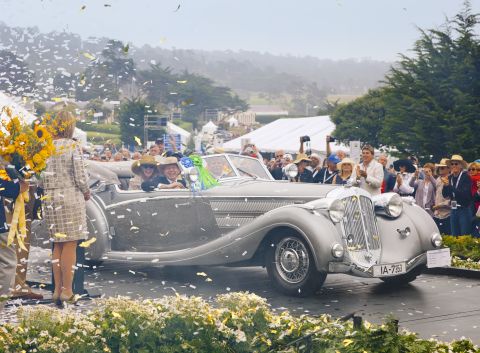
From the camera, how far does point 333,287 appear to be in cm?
1073

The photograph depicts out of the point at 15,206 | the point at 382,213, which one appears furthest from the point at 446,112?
the point at 15,206

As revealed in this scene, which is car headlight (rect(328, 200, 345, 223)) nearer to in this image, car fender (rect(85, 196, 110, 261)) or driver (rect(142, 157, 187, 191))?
driver (rect(142, 157, 187, 191))

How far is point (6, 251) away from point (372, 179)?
6.76 meters

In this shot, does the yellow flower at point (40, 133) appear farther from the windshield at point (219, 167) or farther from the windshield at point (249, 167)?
the windshield at point (249, 167)

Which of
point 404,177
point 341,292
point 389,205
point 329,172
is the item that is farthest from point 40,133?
point 404,177

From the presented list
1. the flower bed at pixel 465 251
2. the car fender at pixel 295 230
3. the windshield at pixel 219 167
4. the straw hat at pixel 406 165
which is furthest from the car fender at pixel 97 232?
the straw hat at pixel 406 165

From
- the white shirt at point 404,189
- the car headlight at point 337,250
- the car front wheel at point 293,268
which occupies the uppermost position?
the white shirt at point 404,189

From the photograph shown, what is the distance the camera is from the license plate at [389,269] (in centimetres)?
963

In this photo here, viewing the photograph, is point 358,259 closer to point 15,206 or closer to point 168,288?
point 168,288

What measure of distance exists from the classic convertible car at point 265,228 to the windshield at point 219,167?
0.04ft

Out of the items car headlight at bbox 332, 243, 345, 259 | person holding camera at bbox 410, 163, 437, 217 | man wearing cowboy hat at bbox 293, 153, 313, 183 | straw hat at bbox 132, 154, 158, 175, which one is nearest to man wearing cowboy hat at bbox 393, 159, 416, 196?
person holding camera at bbox 410, 163, 437, 217

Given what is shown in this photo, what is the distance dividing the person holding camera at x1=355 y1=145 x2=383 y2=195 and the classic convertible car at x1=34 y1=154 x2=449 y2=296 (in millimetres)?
1776

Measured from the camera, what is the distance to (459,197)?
47.7 ft

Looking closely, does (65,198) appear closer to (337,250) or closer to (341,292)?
(337,250)
